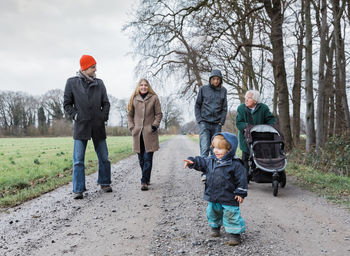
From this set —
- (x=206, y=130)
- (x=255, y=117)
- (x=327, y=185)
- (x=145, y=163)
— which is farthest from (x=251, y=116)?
(x=145, y=163)

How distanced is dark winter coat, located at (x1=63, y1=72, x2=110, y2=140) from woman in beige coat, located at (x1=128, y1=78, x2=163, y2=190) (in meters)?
0.78

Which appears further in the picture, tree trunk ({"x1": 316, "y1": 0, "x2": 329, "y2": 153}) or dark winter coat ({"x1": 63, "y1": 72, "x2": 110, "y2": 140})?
tree trunk ({"x1": 316, "y1": 0, "x2": 329, "y2": 153})

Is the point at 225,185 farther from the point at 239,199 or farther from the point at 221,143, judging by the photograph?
the point at 221,143

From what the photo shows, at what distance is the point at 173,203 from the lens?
4.54 meters

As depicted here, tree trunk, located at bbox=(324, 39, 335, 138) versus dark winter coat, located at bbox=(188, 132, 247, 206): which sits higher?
tree trunk, located at bbox=(324, 39, 335, 138)

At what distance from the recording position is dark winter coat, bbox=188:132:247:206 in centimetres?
305

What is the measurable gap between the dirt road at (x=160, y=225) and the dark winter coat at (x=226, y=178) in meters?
0.46

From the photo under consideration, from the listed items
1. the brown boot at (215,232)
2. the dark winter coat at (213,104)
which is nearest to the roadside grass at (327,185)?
the dark winter coat at (213,104)

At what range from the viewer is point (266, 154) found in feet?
18.1

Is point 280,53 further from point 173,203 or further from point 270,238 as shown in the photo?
point 270,238

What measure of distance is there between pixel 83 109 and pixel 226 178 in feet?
10.3

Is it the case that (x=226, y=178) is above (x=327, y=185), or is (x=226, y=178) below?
above

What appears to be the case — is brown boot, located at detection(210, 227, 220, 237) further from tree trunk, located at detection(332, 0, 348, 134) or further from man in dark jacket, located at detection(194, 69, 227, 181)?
tree trunk, located at detection(332, 0, 348, 134)

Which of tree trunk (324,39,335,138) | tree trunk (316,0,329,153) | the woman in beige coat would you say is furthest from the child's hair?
tree trunk (324,39,335,138)
